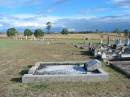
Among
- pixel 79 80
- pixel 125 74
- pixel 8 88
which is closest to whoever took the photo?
pixel 8 88

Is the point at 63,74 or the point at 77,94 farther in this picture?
the point at 63,74

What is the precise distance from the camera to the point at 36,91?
31.2 feet

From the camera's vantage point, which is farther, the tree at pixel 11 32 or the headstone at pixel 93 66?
the tree at pixel 11 32

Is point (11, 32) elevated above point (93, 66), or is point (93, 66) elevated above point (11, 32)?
point (93, 66)

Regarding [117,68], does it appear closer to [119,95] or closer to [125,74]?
[125,74]

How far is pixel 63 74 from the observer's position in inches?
451

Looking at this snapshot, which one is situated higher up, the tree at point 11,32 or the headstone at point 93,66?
the headstone at point 93,66

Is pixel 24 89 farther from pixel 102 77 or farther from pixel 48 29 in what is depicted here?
pixel 48 29

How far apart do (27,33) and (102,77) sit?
3351 inches

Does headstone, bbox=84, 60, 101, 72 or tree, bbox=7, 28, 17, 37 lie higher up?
headstone, bbox=84, 60, 101, 72

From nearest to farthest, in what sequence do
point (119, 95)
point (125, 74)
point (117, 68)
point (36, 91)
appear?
point (119, 95)
point (36, 91)
point (125, 74)
point (117, 68)

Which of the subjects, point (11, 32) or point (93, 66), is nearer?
point (93, 66)

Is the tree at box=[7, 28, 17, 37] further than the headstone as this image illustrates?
Yes

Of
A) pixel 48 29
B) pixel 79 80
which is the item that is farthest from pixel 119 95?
pixel 48 29
